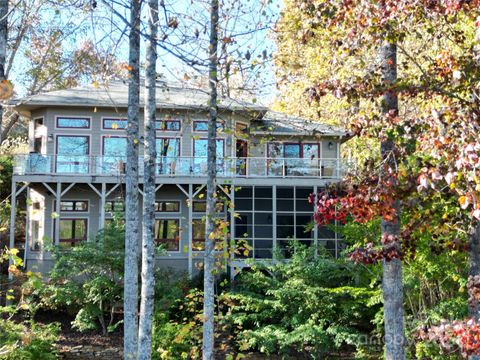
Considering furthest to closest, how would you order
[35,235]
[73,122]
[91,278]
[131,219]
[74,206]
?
[35,235] < [74,206] < [73,122] < [91,278] < [131,219]

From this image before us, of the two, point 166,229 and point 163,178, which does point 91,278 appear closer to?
point 163,178

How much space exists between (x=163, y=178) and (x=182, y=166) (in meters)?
0.85

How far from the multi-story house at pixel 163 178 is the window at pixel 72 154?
0.03 m

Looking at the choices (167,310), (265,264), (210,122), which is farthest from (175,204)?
(210,122)

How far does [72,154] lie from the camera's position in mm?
19438

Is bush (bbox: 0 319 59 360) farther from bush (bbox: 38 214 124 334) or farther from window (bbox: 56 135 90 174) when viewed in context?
window (bbox: 56 135 90 174)

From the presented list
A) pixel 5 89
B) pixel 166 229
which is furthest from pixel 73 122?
pixel 5 89

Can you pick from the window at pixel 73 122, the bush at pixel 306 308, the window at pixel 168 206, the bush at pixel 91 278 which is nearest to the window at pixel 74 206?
the window at pixel 168 206

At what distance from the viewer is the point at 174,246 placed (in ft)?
66.0

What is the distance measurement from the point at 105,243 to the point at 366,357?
7.59 m

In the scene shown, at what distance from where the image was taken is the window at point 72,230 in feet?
64.9

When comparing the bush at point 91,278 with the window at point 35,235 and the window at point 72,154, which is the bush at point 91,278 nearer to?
the window at point 72,154

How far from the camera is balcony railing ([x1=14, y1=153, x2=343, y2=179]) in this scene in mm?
18500

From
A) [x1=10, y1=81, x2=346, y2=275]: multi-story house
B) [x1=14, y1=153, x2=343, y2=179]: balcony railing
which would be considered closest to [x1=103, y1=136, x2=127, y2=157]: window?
[x1=10, y1=81, x2=346, y2=275]: multi-story house
